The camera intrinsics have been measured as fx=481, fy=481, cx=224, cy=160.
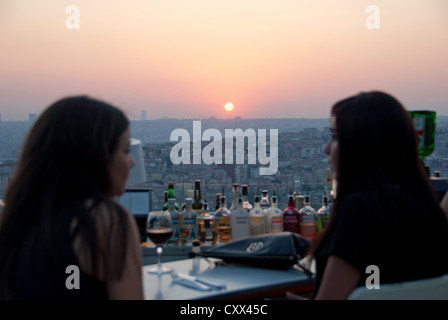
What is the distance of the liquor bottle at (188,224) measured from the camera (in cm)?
241

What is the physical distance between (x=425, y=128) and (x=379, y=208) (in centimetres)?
123

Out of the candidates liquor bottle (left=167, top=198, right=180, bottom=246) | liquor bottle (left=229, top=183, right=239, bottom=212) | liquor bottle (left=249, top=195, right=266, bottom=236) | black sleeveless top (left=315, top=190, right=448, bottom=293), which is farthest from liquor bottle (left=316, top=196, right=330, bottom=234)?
black sleeveless top (left=315, top=190, right=448, bottom=293)

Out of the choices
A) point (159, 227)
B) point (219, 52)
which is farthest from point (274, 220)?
point (219, 52)

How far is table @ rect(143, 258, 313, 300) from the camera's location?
65.0 inches

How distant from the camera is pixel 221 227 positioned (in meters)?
2.41

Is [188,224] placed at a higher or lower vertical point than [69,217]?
lower

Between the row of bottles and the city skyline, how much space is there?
1524 mm

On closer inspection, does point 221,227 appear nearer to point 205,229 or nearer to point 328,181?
point 205,229

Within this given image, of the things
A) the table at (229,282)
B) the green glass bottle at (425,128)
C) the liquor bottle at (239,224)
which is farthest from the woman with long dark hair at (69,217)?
the green glass bottle at (425,128)

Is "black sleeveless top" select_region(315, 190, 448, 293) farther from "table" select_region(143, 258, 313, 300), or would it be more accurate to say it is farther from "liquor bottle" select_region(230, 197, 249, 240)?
"liquor bottle" select_region(230, 197, 249, 240)

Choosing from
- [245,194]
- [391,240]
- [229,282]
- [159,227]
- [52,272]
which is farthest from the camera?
[245,194]

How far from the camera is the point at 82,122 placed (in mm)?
1187
